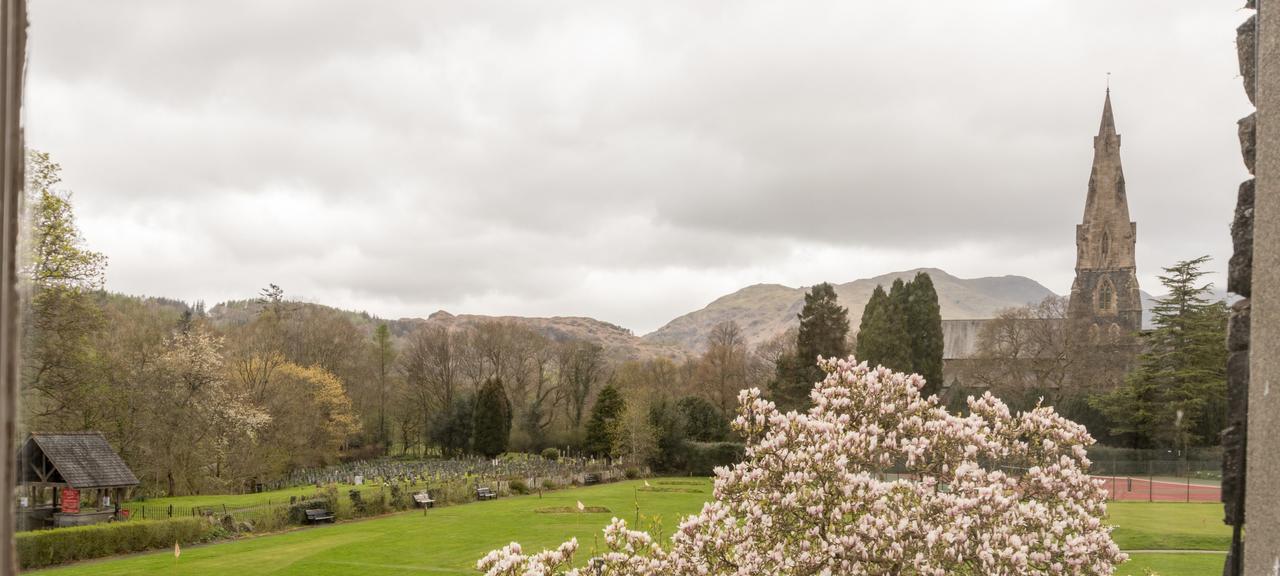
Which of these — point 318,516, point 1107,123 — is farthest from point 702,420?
point 1107,123

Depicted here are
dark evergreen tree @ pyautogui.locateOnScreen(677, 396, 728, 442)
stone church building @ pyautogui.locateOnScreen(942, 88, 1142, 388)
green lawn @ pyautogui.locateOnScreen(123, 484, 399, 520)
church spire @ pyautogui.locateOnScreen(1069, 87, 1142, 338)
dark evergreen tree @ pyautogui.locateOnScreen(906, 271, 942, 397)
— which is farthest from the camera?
church spire @ pyautogui.locateOnScreen(1069, 87, 1142, 338)

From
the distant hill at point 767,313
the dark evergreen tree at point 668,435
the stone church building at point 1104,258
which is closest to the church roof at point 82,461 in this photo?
the dark evergreen tree at point 668,435

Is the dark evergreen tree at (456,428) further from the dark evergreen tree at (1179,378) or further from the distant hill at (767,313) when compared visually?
the distant hill at (767,313)

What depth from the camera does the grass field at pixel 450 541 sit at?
16.9 metres

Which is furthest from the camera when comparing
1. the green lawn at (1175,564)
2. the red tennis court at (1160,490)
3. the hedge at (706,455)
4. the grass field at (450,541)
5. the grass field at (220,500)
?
the hedge at (706,455)

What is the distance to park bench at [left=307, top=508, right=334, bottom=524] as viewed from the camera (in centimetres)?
2428

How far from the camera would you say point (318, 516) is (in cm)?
2439

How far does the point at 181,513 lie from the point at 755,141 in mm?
23754

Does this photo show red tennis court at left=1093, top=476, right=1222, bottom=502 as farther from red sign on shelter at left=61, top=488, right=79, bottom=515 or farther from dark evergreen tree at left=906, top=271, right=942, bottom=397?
red sign on shelter at left=61, top=488, right=79, bottom=515

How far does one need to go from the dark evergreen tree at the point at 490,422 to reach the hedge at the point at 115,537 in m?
23.8

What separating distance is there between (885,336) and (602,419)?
15189 millimetres

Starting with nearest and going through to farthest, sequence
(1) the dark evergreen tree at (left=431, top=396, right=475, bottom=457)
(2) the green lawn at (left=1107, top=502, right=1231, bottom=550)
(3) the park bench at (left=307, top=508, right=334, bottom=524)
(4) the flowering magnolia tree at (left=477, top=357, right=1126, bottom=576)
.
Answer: (4) the flowering magnolia tree at (left=477, top=357, right=1126, bottom=576)
(2) the green lawn at (left=1107, top=502, right=1231, bottom=550)
(3) the park bench at (left=307, top=508, right=334, bottom=524)
(1) the dark evergreen tree at (left=431, top=396, right=475, bottom=457)

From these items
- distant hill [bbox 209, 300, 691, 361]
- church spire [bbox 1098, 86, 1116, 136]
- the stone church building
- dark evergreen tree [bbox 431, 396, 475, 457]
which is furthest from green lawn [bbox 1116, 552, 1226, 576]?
church spire [bbox 1098, 86, 1116, 136]

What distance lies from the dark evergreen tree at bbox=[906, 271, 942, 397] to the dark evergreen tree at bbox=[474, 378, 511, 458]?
850 inches
